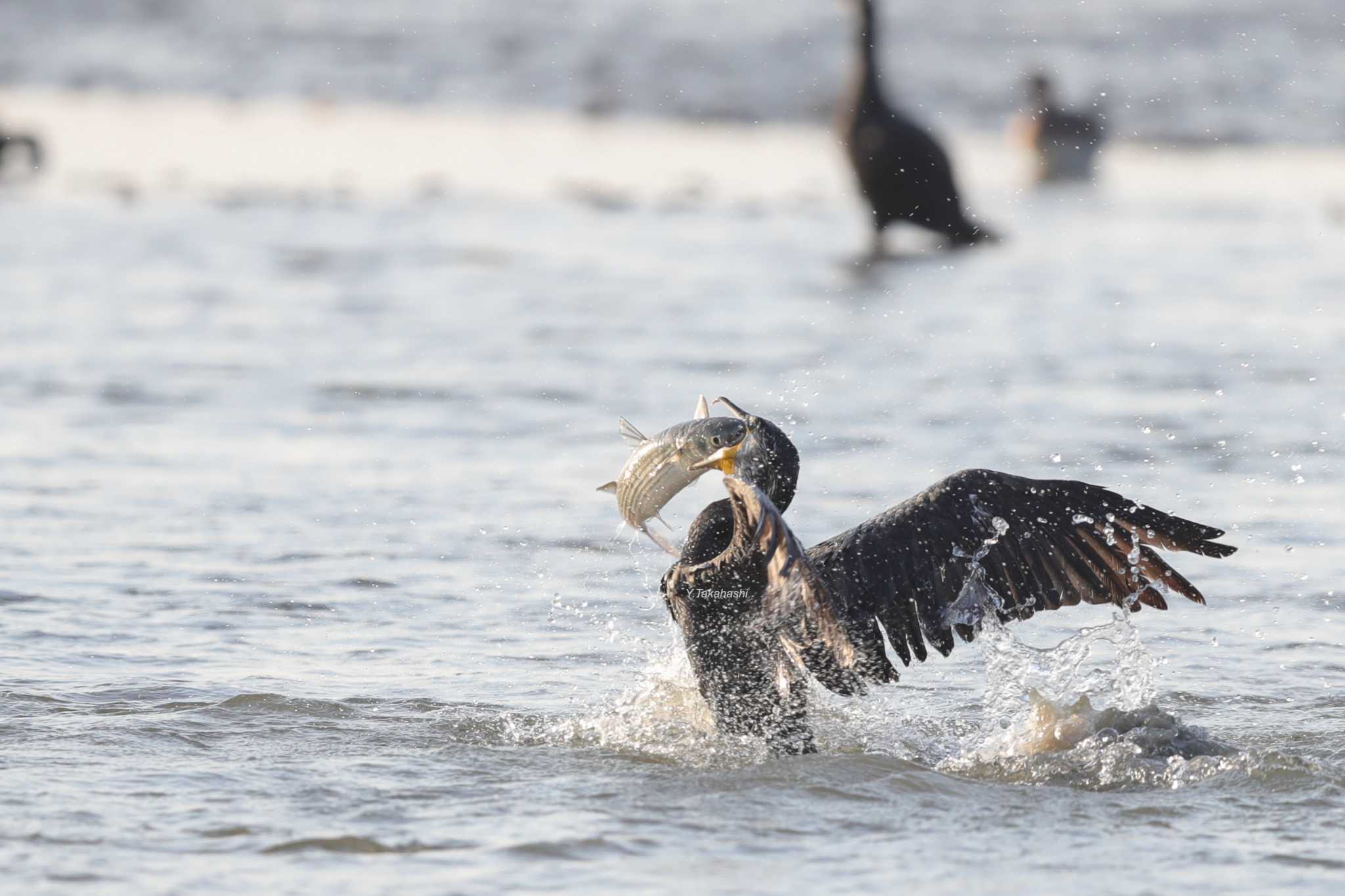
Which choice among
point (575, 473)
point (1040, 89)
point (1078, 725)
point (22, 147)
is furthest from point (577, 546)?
point (1040, 89)

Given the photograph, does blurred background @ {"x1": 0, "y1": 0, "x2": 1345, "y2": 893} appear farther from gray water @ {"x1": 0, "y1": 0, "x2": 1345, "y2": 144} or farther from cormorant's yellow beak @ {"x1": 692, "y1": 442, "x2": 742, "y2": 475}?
gray water @ {"x1": 0, "y1": 0, "x2": 1345, "y2": 144}

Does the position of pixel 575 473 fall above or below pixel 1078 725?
above

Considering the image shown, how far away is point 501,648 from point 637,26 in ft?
76.2

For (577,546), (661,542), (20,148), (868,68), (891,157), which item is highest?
(20,148)

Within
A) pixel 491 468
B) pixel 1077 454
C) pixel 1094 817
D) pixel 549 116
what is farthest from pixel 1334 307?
pixel 549 116

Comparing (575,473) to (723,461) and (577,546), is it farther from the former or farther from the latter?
(723,461)

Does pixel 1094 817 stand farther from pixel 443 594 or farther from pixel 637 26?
pixel 637 26

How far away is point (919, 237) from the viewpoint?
655 inches

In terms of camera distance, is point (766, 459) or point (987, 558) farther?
point (987, 558)

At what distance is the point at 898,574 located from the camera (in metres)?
5.41

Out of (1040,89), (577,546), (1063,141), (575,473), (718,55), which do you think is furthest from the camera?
(718,55)

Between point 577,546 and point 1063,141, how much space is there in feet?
40.5

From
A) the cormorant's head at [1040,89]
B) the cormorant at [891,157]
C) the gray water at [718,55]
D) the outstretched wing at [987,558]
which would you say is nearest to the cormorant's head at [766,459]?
the outstretched wing at [987,558]

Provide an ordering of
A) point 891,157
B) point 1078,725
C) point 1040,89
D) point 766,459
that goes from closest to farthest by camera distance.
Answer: point 766,459
point 1078,725
point 891,157
point 1040,89
